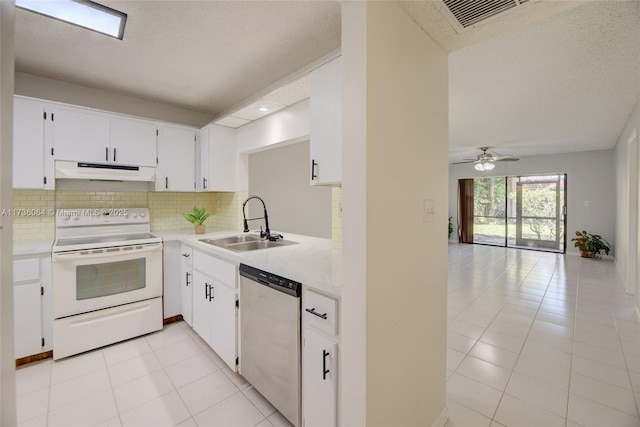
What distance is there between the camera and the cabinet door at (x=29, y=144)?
2.36 meters

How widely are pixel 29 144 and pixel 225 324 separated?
2.33 metres

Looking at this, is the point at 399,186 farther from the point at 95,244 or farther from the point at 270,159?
the point at 270,159

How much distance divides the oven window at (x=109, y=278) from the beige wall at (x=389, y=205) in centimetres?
238

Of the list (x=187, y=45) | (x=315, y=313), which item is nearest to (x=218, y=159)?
(x=187, y=45)

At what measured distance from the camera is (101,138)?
9.07ft

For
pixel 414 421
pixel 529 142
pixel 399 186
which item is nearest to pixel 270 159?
pixel 399 186

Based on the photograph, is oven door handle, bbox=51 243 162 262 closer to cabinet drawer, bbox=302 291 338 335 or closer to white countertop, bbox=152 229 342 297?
white countertop, bbox=152 229 342 297

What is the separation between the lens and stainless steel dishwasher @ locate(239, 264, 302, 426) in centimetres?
155

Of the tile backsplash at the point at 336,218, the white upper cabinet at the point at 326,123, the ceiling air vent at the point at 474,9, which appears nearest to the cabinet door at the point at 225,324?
the tile backsplash at the point at 336,218

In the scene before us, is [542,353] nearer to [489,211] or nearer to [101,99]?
[101,99]

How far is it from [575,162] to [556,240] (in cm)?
193

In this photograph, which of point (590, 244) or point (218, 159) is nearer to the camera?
point (218, 159)

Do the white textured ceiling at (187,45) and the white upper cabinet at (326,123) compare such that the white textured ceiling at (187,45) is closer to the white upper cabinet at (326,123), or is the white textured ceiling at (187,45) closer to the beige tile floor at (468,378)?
the white upper cabinet at (326,123)

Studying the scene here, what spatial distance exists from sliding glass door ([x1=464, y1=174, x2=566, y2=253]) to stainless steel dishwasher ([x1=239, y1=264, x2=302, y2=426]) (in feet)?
26.0
